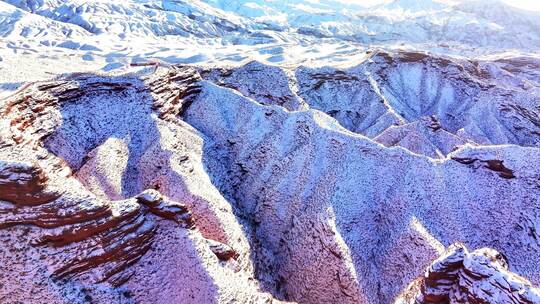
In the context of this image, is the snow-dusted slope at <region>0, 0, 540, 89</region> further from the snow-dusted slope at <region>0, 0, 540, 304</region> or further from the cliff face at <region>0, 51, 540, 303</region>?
the cliff face at <region>0, 51, 540, 303</region>

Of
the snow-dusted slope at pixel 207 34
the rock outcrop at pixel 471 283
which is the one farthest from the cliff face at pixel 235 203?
the snow-dusted slope at pixel 207 34

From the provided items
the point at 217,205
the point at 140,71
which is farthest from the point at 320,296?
the point at 140,71

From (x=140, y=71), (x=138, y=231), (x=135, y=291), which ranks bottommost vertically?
(x=135, y=291)

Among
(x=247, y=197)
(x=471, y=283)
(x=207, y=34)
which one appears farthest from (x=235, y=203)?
(x=207, y=34)

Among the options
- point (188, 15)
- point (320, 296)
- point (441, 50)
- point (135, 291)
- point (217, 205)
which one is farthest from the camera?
point (188, 15)

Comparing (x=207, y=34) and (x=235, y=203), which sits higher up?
(x=235, y=203)

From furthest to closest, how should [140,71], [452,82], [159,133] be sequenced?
1. [452,82]
2. [140,71]
3. [159,133]

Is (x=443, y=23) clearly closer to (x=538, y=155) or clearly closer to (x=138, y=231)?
(x=538, y=155)

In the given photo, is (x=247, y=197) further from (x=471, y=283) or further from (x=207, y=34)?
(x=207, y=34)
